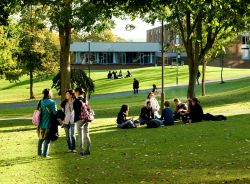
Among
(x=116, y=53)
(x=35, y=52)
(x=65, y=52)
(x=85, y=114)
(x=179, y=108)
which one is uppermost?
(x=116, y=53)

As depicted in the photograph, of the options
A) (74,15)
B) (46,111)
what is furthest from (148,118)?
(46,111)

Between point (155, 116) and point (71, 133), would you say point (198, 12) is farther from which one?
point (71, 133)

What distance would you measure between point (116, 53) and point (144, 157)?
314ft

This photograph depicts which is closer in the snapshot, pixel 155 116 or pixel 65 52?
pixel 155 116

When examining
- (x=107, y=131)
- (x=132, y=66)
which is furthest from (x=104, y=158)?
(x=132, y=66)

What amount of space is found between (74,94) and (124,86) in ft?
174

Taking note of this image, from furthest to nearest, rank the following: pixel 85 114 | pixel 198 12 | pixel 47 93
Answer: pixel 198 12, pixel 47 93, pixel 85 114

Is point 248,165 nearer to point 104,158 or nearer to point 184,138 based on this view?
point 104,158

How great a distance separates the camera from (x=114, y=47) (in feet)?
352

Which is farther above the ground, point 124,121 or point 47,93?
point 47,93

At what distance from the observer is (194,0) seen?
476 inches

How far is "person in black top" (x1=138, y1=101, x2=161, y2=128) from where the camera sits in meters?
21.1

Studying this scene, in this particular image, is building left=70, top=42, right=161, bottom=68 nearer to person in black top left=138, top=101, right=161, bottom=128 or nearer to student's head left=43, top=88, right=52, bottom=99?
person in black top left=138, top=101, right=161, bottom=128

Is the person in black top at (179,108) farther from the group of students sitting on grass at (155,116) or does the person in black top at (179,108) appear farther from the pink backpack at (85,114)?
the pink backpack at (85,114)
